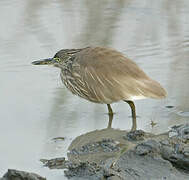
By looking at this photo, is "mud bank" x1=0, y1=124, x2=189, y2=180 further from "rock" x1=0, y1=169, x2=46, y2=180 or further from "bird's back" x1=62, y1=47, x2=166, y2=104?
"bird's back" x1=62, y1=47, x2=166, y2=104

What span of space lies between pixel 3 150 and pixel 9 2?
4616 mm

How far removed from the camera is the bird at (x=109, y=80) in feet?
19.6

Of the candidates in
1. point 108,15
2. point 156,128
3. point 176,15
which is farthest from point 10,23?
point 156,128

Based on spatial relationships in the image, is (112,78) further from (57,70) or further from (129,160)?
(57,70)

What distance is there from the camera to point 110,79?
19.9 feet

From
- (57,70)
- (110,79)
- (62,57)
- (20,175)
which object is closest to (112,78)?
(110,79)

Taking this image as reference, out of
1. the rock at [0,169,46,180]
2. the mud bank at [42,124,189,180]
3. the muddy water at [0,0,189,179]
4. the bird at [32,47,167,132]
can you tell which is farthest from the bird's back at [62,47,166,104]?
the rock at [0,169,46,180]

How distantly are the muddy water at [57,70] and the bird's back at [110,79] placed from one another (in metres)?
0.23

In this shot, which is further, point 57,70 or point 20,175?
point 57,70

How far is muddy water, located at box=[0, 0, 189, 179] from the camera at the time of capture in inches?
225

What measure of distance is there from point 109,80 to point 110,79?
0.06ft

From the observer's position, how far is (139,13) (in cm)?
934

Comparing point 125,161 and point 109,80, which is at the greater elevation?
point 109,80

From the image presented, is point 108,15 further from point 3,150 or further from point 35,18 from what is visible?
point 3,150
